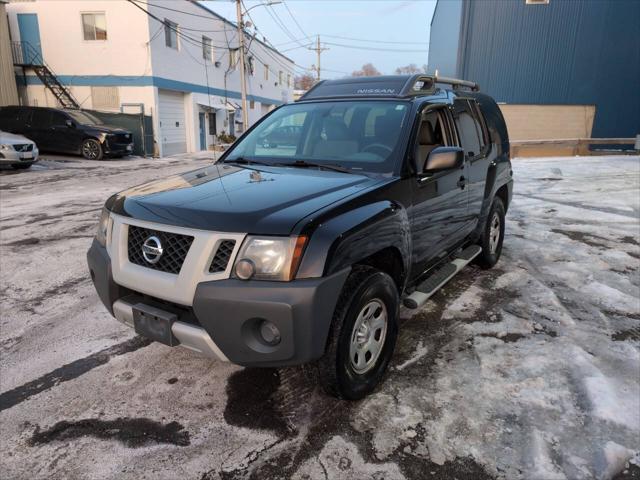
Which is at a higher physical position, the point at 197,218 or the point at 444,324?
the point at 197,218

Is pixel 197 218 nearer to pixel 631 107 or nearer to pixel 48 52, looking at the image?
pixel 48 52

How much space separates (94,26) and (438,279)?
24827 mm

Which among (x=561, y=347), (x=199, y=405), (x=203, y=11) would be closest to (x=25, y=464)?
(x=199, y=405)

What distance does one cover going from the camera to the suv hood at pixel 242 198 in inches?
93.3

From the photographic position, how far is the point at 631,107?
23.7 m

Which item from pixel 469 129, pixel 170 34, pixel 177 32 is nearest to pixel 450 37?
pixel 177 32

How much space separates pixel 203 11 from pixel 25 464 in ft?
100

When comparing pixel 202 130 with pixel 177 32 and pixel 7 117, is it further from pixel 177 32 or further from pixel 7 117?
pixel 7 117

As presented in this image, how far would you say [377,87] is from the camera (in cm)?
405

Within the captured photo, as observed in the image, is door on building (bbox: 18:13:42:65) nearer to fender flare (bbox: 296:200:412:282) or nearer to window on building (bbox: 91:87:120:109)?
window on building (bbox: 91:87:120:109)

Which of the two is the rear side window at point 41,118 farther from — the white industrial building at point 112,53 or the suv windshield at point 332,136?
the suv windshield at point 332,136

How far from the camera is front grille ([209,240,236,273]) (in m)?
2.35

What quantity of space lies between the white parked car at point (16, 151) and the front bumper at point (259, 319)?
14215 millimetres

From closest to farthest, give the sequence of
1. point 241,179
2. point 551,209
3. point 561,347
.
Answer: point 241,179, point 561,347, point 551,209
